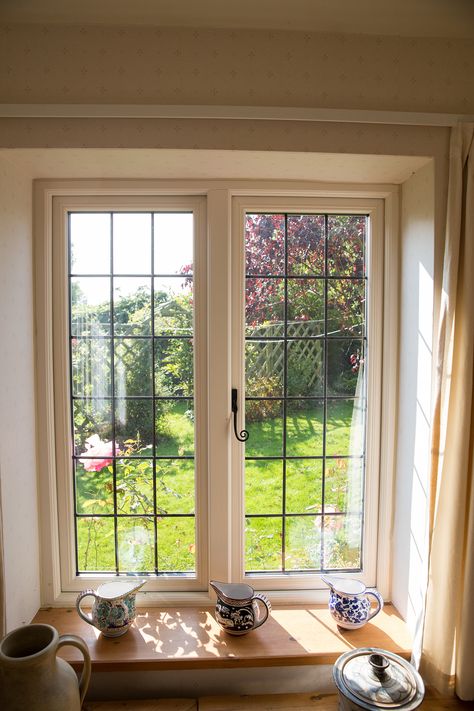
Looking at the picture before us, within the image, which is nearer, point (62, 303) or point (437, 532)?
point (437, 532)

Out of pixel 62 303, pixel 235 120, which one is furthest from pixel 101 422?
pixel 235 120

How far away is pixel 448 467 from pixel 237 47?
4.87ft

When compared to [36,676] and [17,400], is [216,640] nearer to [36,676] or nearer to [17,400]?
[36,676]

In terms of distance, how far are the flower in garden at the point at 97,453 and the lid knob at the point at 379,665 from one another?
1.13 metres

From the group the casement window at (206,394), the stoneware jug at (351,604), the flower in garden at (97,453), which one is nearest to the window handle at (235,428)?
the casement window at (206,394)

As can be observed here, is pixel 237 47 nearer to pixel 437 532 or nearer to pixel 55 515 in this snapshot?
pixel 437 532

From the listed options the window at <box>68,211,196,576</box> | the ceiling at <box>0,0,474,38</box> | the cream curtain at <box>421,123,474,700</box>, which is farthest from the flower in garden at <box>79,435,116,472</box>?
the ceiling at <box>0,0,474,38</box>

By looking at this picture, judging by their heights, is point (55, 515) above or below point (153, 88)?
below

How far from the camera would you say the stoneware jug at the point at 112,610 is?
5.15 ft

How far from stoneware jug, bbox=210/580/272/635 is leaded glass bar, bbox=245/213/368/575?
24 cm

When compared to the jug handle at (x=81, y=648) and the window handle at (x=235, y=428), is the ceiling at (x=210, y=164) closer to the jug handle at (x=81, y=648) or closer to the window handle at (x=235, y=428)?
the window handle at (x=235, y=428)

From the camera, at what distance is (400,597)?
1721 millimetres

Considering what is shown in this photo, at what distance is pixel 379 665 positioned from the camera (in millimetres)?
1279

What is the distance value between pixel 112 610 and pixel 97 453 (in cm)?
56
